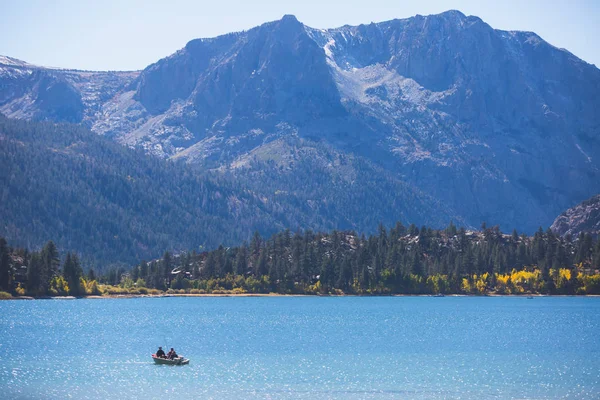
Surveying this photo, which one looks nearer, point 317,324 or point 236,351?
point 236,351

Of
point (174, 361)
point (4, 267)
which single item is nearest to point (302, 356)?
point (174, 361)

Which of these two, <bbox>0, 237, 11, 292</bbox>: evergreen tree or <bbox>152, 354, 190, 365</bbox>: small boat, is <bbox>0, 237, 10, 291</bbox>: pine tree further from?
<bbox>152, 354, 190, 365</bbox>: small boat

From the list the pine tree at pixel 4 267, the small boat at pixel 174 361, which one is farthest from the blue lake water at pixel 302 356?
the pine tree at pixel 4 267

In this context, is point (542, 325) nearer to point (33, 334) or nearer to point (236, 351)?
point (236, 351)

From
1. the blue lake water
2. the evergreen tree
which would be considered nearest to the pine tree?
the evergreen tree

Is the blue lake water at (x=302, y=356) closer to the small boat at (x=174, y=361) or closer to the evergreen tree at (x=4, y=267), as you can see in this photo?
the small boat at (x=174, y=361)

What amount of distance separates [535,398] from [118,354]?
51.8m

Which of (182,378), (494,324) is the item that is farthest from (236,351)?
(494,324)

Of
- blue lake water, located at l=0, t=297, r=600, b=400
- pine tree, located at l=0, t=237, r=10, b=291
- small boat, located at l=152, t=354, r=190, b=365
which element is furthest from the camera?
pine tree, located at l=0, t=237, r=10, b=291

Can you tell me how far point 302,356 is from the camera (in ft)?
343

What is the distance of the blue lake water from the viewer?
82.1 metres

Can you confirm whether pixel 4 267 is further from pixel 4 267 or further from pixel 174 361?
pixel 174 361

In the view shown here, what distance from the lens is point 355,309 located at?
192750 mm

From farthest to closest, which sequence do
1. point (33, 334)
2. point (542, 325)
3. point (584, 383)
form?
point (542, 325), point (33, 334), point (584, 383)
